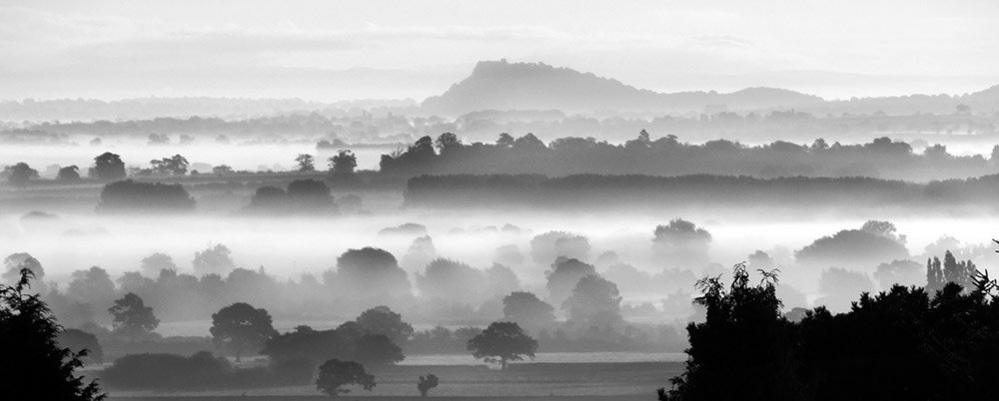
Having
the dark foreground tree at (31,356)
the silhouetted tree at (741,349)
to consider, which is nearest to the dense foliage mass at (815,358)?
the silhouetted tree at (741,349)

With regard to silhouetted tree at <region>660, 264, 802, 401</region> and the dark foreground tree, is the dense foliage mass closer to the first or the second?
silhouetted tree at <region>660, 264, 802, 401</region>

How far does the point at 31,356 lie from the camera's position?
10781cm

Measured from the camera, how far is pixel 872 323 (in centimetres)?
13662

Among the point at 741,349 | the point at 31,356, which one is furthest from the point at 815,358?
the point at 31,356

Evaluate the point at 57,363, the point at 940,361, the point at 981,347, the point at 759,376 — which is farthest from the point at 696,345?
the point at 57,363

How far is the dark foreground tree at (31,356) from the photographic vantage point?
10662 cm

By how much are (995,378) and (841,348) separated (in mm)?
42150

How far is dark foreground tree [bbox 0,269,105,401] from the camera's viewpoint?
350 ft

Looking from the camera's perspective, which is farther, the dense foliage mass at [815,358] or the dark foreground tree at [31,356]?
the dark foreground tree at [31,356]

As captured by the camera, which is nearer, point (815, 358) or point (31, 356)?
point (31, 356)

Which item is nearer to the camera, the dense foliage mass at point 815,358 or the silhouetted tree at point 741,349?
the dense foliage mass at point 815,358

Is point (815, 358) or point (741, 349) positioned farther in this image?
point (815, 358)

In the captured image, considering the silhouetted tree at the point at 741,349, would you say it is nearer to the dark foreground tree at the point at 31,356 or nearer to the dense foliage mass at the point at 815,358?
the dense foliage mass at the point at 815,358

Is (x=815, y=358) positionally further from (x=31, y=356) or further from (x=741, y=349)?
(x=31, y=356)
